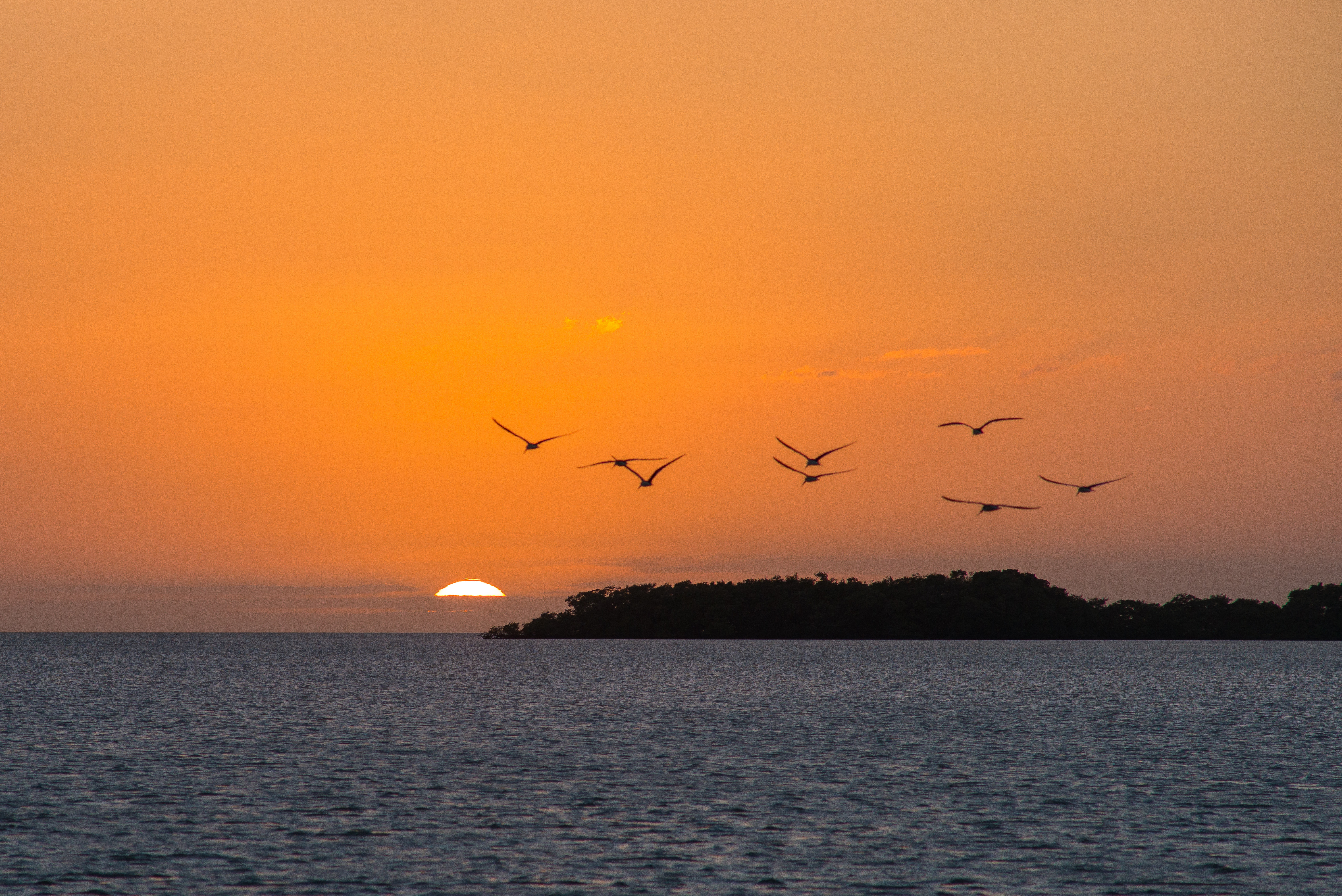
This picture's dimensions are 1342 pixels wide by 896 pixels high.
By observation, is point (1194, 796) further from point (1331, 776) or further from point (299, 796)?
point (299, 796)

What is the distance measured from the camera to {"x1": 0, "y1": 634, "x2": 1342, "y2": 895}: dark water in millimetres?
38031

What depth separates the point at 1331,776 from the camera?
61688 millimetres

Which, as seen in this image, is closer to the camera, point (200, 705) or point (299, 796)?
point (299, 796)

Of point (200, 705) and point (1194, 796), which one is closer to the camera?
point (1194, 796)

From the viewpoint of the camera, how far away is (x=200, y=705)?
11812cm

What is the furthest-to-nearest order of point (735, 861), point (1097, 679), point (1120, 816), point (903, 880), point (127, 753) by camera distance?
point (1097, 679)
point (127, 753)
point (1120, 816)
point (735, 861)
point (903, 880)

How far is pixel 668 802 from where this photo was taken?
5206cm

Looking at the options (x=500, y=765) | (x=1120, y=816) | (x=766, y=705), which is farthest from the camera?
(x=766, y=705)

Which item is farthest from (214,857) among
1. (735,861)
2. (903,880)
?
(903,880)

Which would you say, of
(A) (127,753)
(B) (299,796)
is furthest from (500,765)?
(A) (127,753)

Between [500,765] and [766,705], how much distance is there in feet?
179

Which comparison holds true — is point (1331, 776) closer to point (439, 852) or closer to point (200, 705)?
point (439, 852)

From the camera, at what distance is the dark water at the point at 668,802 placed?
3803 centimetres

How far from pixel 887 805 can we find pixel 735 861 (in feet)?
44.7
